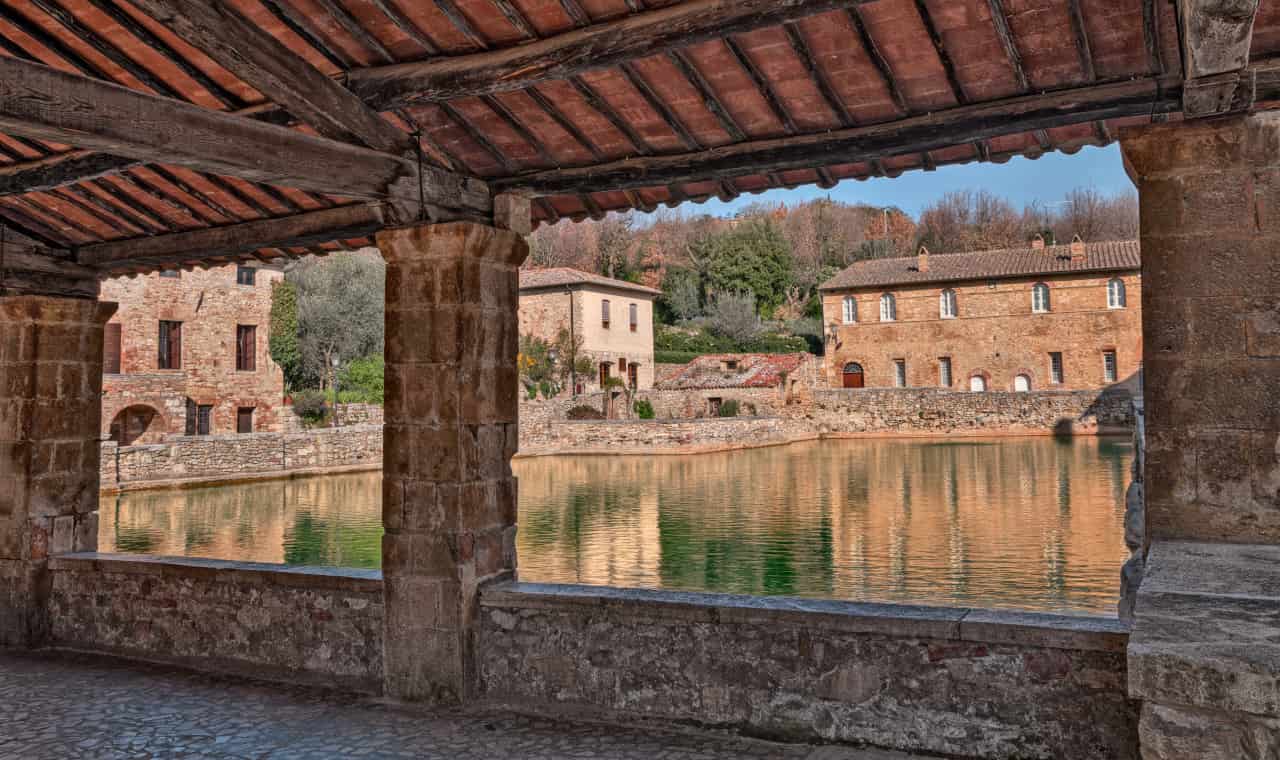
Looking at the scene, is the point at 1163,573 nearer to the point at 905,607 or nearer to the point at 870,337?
the point at 905,607

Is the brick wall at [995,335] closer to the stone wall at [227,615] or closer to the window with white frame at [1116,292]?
the window with white frame at [1116,292]

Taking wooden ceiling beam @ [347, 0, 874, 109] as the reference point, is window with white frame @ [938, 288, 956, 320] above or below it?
above

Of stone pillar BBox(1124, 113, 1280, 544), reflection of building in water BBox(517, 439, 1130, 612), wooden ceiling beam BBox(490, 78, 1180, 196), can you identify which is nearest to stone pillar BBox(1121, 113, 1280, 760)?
stone pillar BBox(1124, 113, 1280, 544)

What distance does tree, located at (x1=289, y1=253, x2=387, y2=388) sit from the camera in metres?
30.5

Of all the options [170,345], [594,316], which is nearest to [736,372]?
[594,316]

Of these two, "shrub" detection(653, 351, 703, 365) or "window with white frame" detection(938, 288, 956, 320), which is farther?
"shrub" detection(653, 351, 703, 365)

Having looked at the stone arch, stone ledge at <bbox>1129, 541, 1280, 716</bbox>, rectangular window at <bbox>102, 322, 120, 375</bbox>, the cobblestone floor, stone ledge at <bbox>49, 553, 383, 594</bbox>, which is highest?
rectangular window at <bbox>102, 322, 120, 375</bbox>

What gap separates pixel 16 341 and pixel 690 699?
5048mm

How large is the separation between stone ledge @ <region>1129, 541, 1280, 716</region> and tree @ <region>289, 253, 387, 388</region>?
29057mm

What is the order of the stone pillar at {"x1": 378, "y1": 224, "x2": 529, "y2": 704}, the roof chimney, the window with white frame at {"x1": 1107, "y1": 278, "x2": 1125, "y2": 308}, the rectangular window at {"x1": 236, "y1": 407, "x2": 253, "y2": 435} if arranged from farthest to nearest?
the roof chimney < the window with white frame at {"x1": 1107, "y1": 278, "x2": 1125, "y2": 308} < the rectangular window at {"x1": 236, "y1": 407, "x2": 253, "y2": 435} < the stone pillar at {"x1": 378, "y1": 224, "x2": 529, "y2": 704}

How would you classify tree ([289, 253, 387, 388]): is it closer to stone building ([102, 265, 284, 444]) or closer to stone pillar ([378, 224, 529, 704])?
stone building ([102, 265, 284, 444])

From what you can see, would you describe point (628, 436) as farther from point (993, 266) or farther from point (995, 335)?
point (993, 266)

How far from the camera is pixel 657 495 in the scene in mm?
17828

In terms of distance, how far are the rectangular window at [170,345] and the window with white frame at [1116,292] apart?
32.6 metres
